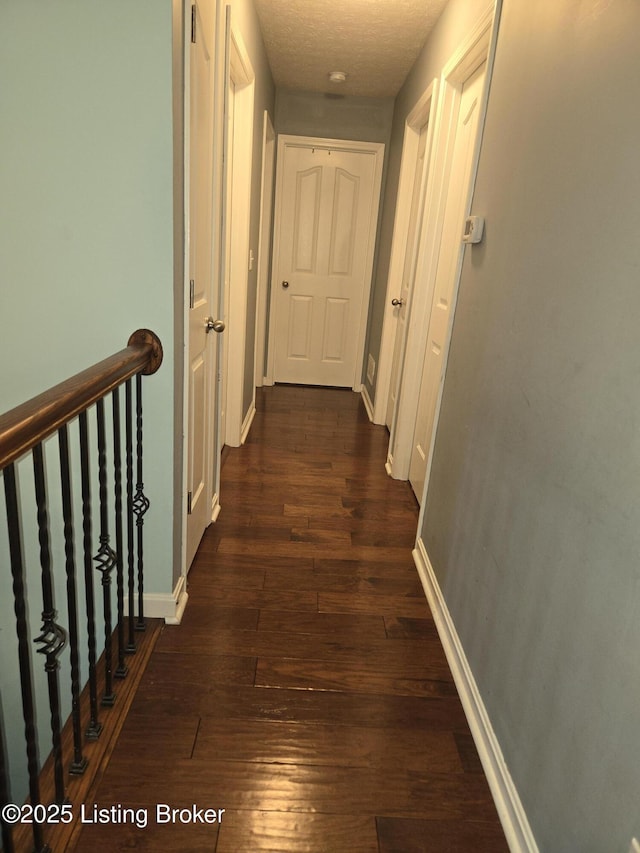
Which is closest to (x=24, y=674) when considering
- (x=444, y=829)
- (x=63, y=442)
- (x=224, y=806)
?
(x=63, y=442)

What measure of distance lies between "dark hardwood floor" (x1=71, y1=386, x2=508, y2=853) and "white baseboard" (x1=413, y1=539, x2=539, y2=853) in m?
0.03

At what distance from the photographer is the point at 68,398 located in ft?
3.35

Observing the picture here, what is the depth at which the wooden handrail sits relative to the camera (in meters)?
0.82

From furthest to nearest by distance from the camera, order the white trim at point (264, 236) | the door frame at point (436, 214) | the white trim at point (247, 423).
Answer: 1. the white trim at point (264, 236)
2. the white trim at point (247, 423)
3. the door frame at point (436, 214)

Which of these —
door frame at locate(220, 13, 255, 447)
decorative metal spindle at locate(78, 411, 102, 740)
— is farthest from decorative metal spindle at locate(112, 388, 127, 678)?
door frame at locate(220, 13, 255, 447)

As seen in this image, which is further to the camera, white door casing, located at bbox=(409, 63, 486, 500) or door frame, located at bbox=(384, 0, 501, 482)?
white door casing, located at bbox=(409, 63, 486, 500)

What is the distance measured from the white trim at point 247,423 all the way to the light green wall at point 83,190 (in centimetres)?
193

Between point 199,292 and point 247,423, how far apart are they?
2.00 meters

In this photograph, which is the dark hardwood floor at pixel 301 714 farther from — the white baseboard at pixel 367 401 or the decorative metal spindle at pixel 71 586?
the white baseboard at pixel 367 401

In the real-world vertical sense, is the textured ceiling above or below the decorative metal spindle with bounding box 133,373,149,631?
above

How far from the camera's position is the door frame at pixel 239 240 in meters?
2.92

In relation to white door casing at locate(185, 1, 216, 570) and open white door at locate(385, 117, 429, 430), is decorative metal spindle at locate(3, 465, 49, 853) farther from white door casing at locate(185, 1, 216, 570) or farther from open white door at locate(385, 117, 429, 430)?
open white door at locate(385, 117, 429, 430)

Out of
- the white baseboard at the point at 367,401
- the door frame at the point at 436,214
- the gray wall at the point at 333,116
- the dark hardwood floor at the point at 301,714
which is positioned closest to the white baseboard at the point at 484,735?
the dark hardwood floor at the point at 301,714

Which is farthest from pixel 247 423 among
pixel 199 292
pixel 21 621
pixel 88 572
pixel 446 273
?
pixel 21 621
